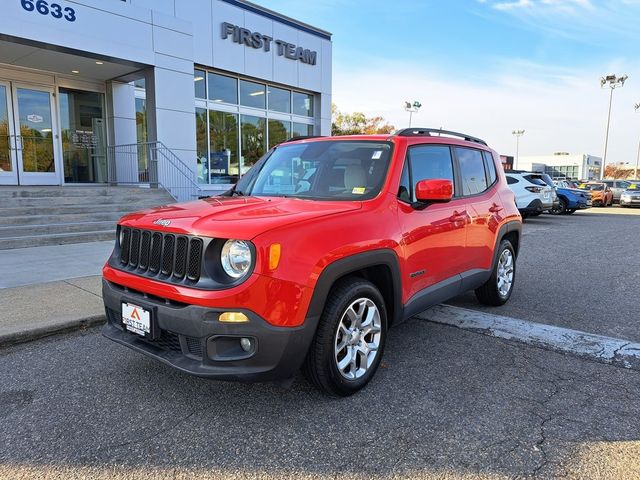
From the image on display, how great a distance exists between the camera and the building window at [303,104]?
19.0 metres

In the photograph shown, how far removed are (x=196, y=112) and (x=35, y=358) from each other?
12518 mm

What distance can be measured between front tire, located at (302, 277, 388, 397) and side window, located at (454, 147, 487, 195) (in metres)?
1.93

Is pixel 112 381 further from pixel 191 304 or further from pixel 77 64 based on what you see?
pixel 77 64

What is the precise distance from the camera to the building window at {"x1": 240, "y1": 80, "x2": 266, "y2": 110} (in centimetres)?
1683

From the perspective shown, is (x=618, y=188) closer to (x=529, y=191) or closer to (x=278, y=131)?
(x=529, y=191)

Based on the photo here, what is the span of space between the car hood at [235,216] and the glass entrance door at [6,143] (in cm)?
1035

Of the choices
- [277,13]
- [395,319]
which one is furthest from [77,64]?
[395,319]

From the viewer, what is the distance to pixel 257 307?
2709mm

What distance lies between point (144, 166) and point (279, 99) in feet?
22.2

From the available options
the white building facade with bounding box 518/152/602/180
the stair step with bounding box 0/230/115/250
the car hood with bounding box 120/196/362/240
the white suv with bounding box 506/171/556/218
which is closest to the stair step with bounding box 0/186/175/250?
the stair step with bounding box 0/230/115/250

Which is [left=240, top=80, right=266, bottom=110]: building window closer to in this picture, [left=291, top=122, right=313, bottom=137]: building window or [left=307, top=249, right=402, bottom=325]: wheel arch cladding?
[left=291, top=122, right=313, bottom=137]: building window

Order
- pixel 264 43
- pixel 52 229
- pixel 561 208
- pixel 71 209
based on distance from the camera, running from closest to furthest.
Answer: pixel 52 229, pixel 71 209, pixel 264 43, pixel 561 208

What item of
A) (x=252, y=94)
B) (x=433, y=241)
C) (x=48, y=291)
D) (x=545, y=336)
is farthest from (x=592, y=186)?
(x=48, y=291)

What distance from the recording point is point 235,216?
121 inches
